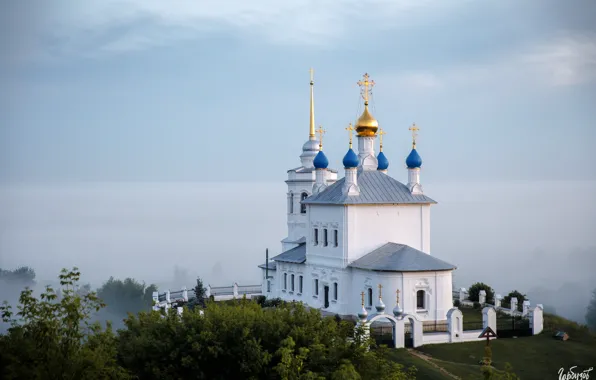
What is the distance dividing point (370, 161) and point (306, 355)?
1804cm

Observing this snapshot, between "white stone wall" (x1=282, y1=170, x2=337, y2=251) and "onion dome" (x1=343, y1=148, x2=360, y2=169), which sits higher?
"onion dome" (x1=343, y1=148, x2=360, y2=169)

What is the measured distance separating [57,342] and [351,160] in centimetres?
1857

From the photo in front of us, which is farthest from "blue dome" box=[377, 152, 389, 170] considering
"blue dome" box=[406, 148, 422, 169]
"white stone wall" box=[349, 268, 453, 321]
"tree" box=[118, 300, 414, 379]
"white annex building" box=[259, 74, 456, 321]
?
"tree" box=[118, 300, 414, 379]

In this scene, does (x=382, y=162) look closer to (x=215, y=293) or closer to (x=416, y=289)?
(x=416, y=289)

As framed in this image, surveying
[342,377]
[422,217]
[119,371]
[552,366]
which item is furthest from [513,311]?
[119,371]

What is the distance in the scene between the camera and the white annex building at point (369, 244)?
33.6 metres

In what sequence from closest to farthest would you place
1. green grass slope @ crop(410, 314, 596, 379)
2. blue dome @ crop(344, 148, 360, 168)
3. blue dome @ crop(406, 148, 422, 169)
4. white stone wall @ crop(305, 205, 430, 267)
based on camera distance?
green grass slope @ crop(410, 314, 596, 379)
white stone wall @ crop(305, 205, 430, 267)
blue dome @ crop(344, 148, 360, 168)
blue dome @ crop(406, 148, 422, 169)

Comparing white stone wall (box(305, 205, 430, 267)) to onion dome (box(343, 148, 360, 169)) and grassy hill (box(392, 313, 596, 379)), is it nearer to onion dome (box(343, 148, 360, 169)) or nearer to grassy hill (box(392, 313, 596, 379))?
onion dome (box(343, 148, 360, 169))

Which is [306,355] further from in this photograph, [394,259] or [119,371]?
[394,259]

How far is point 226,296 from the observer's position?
157 ft

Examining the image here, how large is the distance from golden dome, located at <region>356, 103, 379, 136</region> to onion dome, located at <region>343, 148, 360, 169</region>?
2865 mm

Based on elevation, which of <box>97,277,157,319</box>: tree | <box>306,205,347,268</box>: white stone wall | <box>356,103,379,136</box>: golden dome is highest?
<box>356,103,379,136</box>: golden dome

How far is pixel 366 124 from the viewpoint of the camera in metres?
38.5

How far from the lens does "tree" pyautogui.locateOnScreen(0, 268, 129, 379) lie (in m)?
18.3
